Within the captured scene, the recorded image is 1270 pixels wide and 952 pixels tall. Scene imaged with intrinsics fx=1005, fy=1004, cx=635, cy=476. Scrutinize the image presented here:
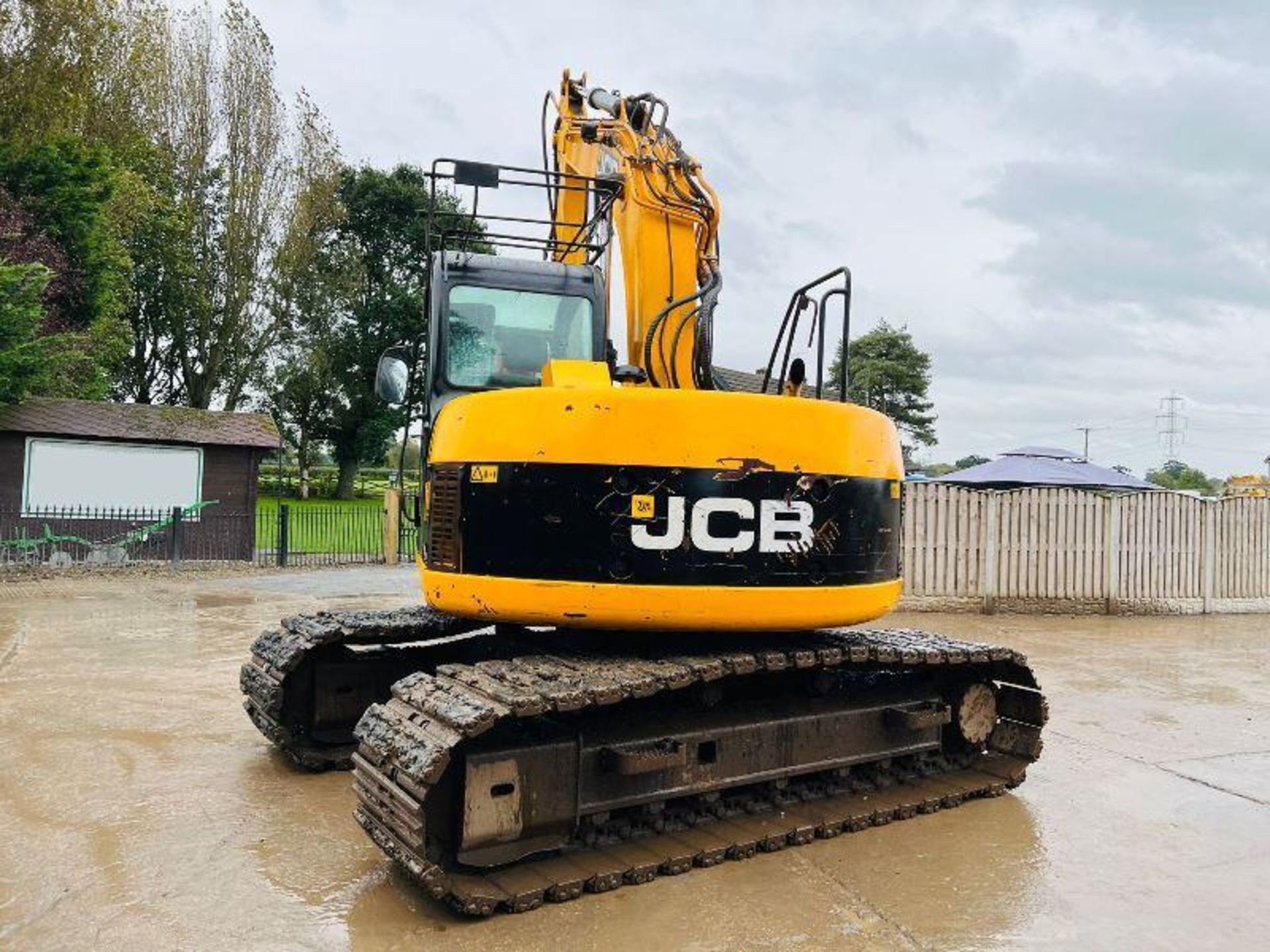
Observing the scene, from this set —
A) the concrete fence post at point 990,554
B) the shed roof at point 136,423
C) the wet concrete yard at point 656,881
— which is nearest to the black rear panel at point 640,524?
the wet concrete yard at point 656,881

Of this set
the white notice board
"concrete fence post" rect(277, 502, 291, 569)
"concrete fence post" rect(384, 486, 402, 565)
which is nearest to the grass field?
"concrete fence post" rect(277, 502, 291, 569)

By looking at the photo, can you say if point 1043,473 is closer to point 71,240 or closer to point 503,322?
point 503,322

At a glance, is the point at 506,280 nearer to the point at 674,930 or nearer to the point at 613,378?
the point at 613,378

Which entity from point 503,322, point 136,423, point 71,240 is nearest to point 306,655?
point 503,322

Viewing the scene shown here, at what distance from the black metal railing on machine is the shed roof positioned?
1243mm

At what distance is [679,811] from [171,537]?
1450 cm

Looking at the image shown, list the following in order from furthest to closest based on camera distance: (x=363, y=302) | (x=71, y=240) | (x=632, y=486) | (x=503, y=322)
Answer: (x=363, y=302) → (x=71, y=240) → (x=503, y=322) → (x=632, y=486)

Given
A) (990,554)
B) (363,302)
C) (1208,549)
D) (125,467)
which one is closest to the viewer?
(990,554)

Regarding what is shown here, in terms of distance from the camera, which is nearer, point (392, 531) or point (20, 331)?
point (20, 331)

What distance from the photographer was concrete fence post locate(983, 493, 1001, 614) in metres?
12.3

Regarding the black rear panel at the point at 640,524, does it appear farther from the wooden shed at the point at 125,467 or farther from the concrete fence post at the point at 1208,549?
the wooden shed at the point at 125,467

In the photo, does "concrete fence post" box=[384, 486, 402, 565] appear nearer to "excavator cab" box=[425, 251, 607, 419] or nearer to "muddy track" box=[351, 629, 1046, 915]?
"excavator cab" box=[425, 251, 607, 419]

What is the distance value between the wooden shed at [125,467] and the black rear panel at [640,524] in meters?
14.6

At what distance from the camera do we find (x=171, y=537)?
16.5 metres
